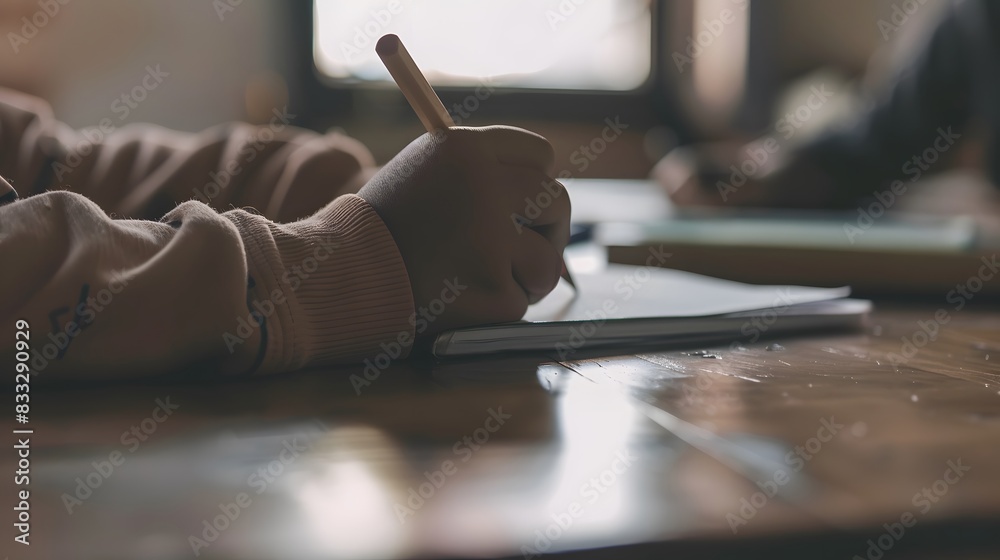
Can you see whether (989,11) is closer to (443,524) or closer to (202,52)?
(443,524)

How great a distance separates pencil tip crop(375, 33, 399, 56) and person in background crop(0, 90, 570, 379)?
0.05 meters

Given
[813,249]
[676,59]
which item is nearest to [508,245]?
[813,249]

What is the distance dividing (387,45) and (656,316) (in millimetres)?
211

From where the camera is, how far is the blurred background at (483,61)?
2363 mm

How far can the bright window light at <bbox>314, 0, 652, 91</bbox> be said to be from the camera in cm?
253

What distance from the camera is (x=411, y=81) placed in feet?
1.41

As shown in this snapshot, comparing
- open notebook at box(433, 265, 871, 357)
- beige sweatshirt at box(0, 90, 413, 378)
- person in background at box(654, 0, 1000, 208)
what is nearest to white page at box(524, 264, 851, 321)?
open notebook at box(433, 265, 871, 357)

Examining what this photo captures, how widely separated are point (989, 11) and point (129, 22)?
219cm

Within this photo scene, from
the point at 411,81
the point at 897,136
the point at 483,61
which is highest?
the point at 411,81

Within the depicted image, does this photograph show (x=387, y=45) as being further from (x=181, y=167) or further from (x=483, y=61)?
(x=483, y=61)

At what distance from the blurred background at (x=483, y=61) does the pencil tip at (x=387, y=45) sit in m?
2.01

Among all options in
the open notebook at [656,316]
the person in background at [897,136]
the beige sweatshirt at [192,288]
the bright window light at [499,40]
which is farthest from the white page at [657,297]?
the bright window light at [499,40]

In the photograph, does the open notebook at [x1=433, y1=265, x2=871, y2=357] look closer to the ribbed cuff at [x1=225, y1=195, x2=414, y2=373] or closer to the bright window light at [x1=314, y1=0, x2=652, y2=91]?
the ribbed cuff at [x1=225, y1=195, x2=414, y2=373]

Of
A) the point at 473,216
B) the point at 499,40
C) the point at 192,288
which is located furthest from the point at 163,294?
the point at 499,40
